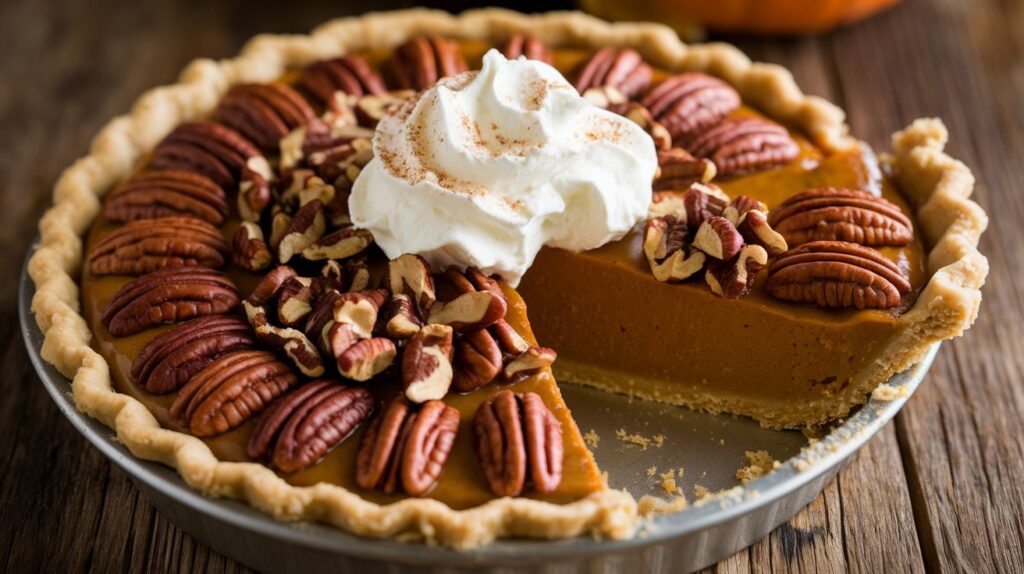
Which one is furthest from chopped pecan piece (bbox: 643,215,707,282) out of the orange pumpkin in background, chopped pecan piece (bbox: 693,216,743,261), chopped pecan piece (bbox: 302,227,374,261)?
the orange pumpkin in background

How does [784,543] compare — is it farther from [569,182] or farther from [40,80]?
[40,80]

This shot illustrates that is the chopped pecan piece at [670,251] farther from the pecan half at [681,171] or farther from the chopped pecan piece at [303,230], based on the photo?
the chopped pecan piece at [303,230]

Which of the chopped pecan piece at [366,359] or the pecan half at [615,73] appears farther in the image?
the pecan half at [615,73]

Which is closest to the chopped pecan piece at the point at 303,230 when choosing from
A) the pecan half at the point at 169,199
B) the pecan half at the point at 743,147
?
the pecan half at the point at 169,199

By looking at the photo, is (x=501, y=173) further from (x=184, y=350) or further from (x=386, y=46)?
(x=386, y=46)

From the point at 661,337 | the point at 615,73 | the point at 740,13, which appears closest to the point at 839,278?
the point at 661,337

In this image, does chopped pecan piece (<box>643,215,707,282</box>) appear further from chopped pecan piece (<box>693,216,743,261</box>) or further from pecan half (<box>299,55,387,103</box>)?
pecan half (<box>299,55,387,103</box>)
